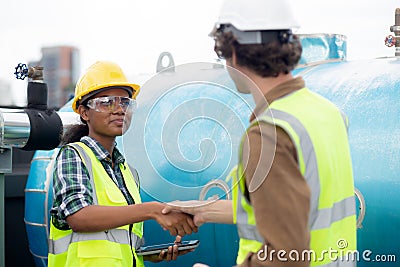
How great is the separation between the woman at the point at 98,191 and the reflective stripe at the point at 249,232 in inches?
25.9

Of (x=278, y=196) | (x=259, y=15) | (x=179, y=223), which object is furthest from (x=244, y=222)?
(x=179, y=223)

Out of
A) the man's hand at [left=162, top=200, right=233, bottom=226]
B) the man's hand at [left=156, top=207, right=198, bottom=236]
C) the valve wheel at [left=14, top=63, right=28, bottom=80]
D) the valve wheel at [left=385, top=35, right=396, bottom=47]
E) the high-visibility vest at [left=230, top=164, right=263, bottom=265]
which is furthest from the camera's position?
the valve wheel at [left=14, top=63, right=28, bottom=80]

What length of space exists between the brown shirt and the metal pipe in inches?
89.9

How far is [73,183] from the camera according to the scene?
8.25 ft

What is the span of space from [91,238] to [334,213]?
4.00 feet

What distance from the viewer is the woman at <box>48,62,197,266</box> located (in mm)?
2469

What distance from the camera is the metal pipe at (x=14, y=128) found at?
11.5ft

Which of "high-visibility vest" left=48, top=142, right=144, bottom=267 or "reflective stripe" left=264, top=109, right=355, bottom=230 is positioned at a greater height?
"reflective stripe" left=264, top=109, right=355, bottom=230

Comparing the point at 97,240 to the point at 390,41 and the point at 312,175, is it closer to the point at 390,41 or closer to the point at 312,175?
the point at 312,175

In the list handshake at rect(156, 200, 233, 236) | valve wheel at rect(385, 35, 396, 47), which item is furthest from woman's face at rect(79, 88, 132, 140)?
valve wheel at rect(385, 35, 396, 47)

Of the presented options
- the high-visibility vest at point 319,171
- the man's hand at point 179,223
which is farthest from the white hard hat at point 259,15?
the man's hand at point 179,223

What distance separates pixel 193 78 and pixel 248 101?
311mm

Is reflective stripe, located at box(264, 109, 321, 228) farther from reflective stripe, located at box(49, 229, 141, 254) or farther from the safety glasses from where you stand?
the safety glasses

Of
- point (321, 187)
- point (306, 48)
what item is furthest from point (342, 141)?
point (306, 48)
